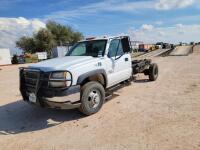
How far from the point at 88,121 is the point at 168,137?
2.18 m

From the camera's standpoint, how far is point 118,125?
5.80 metres

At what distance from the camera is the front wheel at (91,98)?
639 centimetres

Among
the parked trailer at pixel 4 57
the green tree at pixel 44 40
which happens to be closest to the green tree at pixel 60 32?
the green tree at pixel 44 40

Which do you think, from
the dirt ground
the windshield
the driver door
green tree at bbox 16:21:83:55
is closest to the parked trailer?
green tree at bbox 16:21:83:55

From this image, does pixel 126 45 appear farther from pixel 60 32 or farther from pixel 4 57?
pixel 60 32

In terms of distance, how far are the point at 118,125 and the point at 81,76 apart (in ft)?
5.01

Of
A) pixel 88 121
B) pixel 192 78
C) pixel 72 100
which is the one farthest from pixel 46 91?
pixel 192 78

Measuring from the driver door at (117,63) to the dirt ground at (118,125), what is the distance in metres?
0.70

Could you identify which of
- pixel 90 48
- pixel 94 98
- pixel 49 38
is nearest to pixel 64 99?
pixel 94 98

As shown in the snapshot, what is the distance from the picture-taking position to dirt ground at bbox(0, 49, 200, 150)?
16.0ft

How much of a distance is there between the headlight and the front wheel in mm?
587

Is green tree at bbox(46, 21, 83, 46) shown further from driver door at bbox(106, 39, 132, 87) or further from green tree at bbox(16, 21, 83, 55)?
driver door at bbox(106, 39, 132, 87)

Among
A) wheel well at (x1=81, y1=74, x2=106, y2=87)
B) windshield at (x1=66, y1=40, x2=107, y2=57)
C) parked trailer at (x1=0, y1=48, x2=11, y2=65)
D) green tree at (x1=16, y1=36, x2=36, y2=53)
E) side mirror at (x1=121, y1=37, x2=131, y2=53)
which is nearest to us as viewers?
wheel well at (x1=81, y1=74, x2=106, y2=87)

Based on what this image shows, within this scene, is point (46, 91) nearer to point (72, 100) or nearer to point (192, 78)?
point (72, 100)
